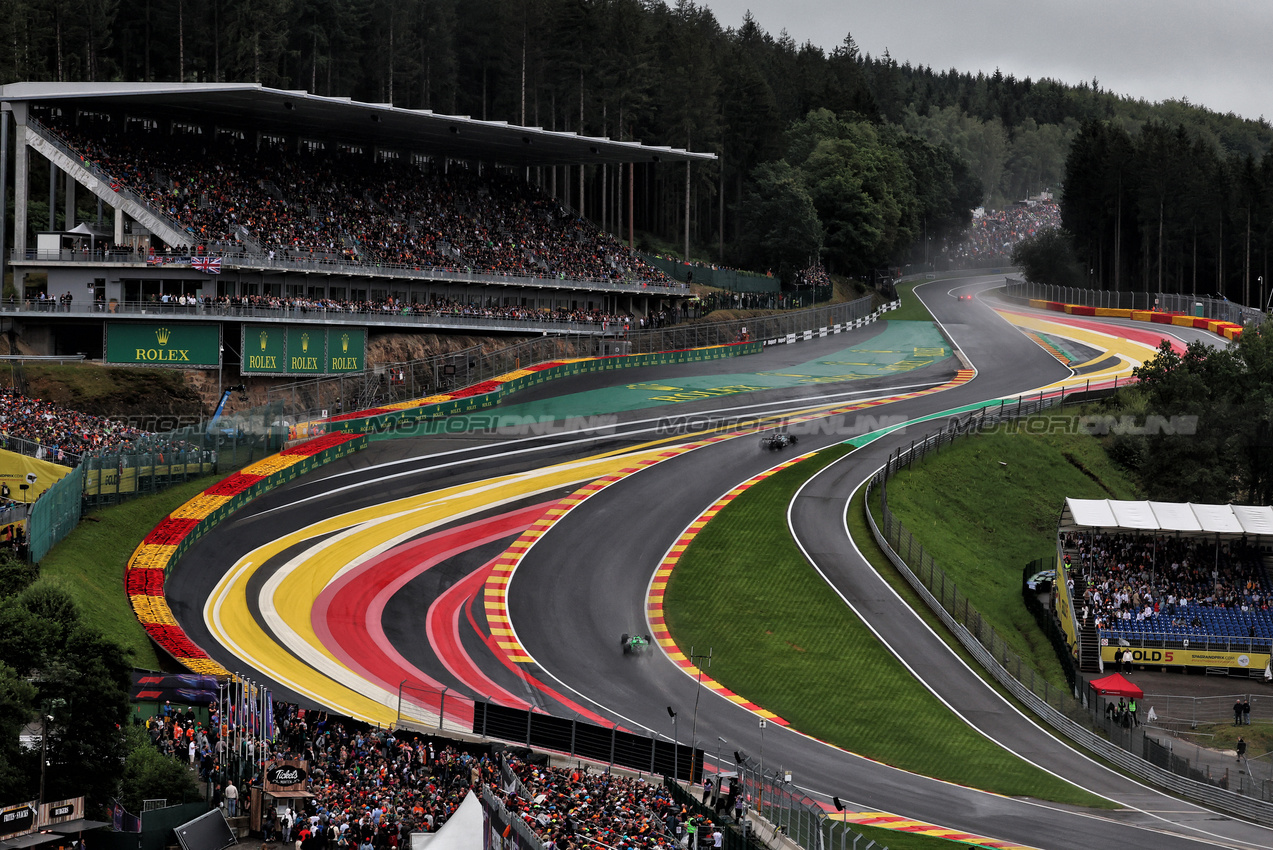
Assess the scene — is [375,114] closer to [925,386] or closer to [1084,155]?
[925,386]

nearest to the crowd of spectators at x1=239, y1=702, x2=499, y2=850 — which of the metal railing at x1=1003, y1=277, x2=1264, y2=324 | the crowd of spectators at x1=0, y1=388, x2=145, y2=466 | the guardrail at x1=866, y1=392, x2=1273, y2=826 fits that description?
the guardrail at x1=866, y1=392, x2=1273, y2=826

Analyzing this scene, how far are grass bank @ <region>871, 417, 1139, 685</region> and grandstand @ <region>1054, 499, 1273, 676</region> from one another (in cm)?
199

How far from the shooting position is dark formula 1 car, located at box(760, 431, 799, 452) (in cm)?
5688

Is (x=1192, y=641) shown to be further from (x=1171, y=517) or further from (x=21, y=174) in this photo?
(x=21, y=174)

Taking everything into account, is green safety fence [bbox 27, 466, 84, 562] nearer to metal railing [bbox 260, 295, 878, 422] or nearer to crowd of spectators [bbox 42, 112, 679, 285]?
metal railing [bbox 260, 295, 878, 422]

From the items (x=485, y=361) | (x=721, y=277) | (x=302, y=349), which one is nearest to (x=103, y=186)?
(x=302, y=349)

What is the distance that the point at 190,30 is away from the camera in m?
82.4

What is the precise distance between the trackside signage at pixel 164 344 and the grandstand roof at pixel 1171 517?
3563cm

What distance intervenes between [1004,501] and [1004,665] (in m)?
18.1

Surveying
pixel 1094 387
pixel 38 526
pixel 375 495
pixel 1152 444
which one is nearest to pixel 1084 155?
pixel 1094 387

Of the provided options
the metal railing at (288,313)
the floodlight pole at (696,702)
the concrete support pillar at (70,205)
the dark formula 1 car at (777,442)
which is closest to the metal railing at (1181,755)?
the floodlight pole at (696,702)

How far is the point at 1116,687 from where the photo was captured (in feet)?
120

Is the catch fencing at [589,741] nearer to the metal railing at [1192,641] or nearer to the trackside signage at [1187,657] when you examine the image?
the trackside signage at [1187,657]

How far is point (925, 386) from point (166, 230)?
3814 cm
